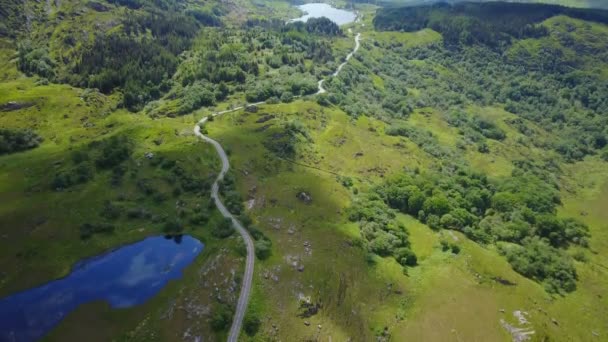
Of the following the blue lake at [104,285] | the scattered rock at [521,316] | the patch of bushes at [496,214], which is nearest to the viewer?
the blue lake at [104,285]

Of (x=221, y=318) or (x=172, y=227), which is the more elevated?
(x=172, y=227)

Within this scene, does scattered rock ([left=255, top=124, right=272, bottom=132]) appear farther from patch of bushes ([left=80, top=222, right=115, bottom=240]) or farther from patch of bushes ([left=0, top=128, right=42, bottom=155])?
patch of bushes ([left=0, top=128, right=42, bottom=155])

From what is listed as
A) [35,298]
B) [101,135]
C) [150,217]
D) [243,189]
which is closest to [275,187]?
[243,189]

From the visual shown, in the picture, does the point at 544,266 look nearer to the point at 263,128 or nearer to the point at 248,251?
the point at 248,251

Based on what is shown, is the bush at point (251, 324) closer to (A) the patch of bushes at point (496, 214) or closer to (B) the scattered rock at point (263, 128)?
(A) the patch of bushes at point (496, 214)

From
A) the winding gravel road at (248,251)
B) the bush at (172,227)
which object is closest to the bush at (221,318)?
the winding gravel road at (248,251)

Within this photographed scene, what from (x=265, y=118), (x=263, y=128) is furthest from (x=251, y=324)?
(x=265, y=118)

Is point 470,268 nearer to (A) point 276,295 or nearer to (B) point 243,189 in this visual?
(A) point 276,295

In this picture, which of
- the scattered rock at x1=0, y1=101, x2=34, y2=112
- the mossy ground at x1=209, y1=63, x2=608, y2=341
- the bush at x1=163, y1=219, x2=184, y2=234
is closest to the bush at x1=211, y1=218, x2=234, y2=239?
the bush at x1=163, y1=219, x2=184, y2=234

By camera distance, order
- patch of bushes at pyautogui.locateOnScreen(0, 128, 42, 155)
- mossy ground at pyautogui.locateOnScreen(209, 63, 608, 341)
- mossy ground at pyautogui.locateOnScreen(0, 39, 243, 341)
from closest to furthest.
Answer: mossy ground at pyautogui.locateOnScreen(0, 39, 243, 341)
mossy ground at pyautogui.locateOnScreen(209, 63, 608, 341)
patch of bushes at pyautogui.locateOnScreen(0, 128, 42, 155)
